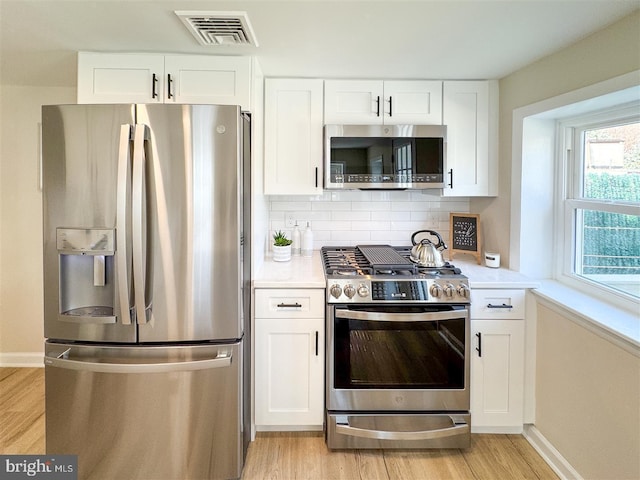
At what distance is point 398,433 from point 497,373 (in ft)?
2.20

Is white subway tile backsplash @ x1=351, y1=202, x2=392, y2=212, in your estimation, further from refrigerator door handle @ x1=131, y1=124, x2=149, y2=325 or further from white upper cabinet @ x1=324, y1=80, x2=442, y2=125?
refrigerator door handle @ x1=131, y1=124, x2=149, y2=325

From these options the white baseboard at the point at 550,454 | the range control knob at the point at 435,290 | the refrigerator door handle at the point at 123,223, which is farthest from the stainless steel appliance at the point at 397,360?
the refrigerator door handle at the point at 123,223

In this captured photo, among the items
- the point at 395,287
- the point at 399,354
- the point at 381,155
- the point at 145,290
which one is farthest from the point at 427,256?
the point at 145,290

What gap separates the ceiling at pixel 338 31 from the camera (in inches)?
65.7

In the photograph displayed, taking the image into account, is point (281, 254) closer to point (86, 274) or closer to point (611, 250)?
point (86, 274)

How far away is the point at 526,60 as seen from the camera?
7.56 ft

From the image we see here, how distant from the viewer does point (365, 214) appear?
10.0 feet

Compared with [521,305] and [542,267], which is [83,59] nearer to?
[521,305]

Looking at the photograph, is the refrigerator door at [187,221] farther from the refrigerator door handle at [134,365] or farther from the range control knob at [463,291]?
the range control knob at [463,291]

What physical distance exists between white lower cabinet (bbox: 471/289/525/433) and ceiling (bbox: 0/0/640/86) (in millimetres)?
1339

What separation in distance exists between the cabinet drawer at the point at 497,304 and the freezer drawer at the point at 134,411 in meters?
1.38

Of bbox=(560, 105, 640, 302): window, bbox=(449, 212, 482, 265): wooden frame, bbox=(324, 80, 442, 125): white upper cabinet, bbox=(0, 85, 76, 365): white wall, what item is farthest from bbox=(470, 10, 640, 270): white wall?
bbox=(0, 85, 76, 365): white wall

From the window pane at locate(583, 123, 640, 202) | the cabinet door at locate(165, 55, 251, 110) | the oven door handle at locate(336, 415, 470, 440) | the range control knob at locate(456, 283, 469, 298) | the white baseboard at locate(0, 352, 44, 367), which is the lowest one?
the oven door handle at locate(336, 415, 470, 440)

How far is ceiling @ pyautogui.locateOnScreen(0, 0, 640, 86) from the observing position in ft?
5.47
